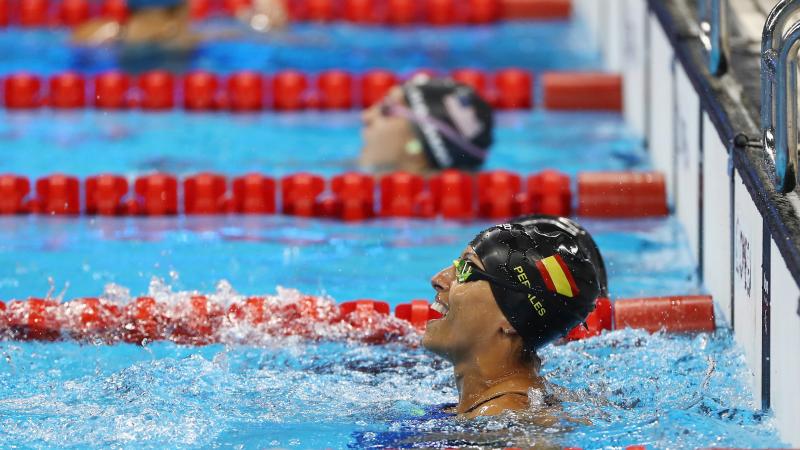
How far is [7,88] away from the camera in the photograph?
24.2ft

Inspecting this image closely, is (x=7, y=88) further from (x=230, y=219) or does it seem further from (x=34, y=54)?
(x=230, y=219)

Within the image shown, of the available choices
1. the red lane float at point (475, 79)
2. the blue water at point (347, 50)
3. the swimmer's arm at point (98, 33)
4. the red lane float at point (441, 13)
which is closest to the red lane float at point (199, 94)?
the blue water at point (347, 50)

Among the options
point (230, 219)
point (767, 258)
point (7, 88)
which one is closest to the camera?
point (767, 258)

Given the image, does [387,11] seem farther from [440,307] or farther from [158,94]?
[440,307]

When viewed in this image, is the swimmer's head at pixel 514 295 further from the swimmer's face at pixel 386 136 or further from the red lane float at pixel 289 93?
the red lane float at pixel 289 93

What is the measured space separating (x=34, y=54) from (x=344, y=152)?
2845 mm

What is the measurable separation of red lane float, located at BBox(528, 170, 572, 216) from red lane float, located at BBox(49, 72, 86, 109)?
2882mm

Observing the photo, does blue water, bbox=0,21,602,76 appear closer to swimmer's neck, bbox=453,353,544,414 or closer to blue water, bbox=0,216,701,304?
blue water, bbox=0,216,701,304

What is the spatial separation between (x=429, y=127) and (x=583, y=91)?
188 centimetres

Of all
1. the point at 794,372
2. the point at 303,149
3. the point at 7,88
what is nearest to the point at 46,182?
the point at 303,149

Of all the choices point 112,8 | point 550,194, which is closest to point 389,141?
point 550,194

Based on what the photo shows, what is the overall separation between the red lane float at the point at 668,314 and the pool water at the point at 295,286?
0.05 m

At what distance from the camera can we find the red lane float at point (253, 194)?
5.59 metres

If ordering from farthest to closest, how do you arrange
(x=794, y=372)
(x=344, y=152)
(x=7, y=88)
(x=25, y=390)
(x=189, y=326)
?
(x=7, y=88), (x=344, y=152), (x=189, y=326), (x=25, y=390), (x=794, y=372)
